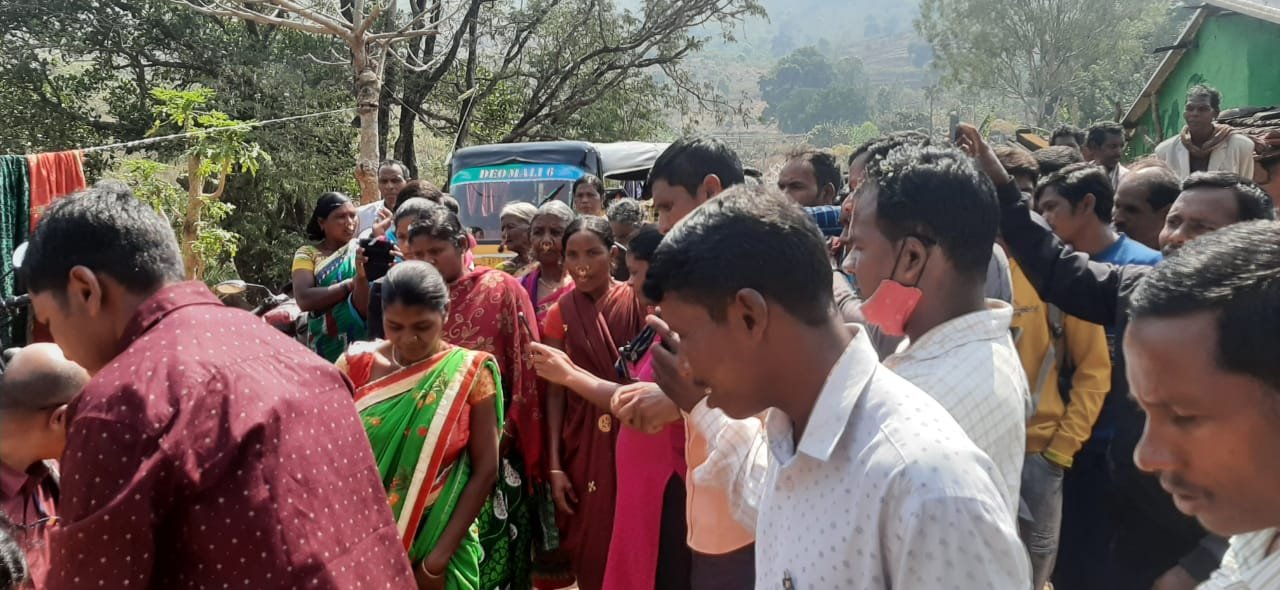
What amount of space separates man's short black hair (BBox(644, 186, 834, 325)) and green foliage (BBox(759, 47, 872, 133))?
8895 cm

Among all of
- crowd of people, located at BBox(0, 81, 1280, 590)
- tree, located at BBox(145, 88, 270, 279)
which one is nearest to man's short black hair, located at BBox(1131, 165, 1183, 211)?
crowd of people, located at BBox(0, 81, 1280, 590)

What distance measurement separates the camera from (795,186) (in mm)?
4230

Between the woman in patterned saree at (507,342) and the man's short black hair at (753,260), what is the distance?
2.25 meters

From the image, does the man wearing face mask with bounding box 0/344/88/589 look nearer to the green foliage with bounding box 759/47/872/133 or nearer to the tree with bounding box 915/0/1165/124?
the tree with bounding box 915/0/1165/124

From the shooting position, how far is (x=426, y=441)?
287 centimetres

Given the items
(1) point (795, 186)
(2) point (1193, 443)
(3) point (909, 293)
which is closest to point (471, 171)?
(1) point (795, 186)

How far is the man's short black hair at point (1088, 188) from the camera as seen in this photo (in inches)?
132

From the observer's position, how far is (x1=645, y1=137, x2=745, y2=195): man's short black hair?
3020 mm

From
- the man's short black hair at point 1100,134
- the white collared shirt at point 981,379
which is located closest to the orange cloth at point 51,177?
the white collared shirt at point 981,379

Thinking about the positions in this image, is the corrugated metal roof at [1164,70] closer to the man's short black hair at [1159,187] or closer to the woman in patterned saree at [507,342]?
the man's short black hair at [1159,187]

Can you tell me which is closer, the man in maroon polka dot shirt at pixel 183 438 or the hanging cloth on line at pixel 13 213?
the man in maroon polka dot shirt at pixel 183 438

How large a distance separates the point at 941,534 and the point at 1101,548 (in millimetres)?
2341

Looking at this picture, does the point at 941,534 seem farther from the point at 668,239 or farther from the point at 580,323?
the point at 580,323

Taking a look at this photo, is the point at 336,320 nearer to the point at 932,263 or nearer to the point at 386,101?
the point at 932,263
